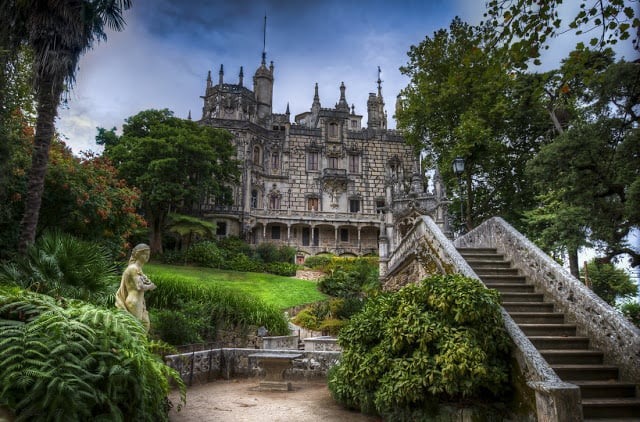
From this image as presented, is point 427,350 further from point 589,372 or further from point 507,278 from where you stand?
point 507,278

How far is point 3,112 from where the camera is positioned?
11641 millimetres

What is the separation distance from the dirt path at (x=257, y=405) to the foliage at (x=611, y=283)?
2647 centimetres

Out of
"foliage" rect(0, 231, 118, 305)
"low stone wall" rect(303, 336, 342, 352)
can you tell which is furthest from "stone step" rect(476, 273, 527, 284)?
"foliage" rect(0, 231, 118, 305)

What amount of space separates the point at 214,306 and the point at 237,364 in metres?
4.04

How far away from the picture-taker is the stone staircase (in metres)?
6.00

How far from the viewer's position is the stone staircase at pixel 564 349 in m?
6.00

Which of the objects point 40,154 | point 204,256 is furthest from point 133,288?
point 204,256

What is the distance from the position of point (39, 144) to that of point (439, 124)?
66.2 ft

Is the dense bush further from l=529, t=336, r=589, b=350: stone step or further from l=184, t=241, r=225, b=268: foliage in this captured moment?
l=184, t=241, r=225, b=268: foliage

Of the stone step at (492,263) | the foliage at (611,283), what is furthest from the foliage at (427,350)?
the foliage at (611,283)

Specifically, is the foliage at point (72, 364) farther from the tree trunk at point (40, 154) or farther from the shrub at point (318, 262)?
the shrub at point (318, 262)

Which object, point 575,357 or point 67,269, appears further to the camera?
point 67,269

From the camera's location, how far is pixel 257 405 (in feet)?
26.7

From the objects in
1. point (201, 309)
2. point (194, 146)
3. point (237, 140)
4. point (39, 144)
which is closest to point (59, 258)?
point (39, 144)
